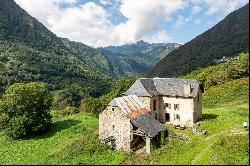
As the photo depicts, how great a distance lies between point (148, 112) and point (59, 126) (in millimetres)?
29702

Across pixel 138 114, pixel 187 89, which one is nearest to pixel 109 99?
pixel 187 89

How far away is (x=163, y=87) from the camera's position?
74500 mm

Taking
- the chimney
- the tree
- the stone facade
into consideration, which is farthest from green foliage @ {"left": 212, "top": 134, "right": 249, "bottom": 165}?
the tree

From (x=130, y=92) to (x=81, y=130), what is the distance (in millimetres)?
17310

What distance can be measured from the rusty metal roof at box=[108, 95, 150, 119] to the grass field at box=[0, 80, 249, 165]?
6623 mm

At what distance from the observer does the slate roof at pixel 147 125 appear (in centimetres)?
Result: 5992

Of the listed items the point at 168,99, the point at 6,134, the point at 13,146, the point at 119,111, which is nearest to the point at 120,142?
the point at 119,111

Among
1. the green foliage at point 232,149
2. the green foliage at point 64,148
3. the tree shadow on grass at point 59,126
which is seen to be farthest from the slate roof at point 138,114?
the tree shadow on grass at point 59,126

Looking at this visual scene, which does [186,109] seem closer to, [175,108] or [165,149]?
[175,108]

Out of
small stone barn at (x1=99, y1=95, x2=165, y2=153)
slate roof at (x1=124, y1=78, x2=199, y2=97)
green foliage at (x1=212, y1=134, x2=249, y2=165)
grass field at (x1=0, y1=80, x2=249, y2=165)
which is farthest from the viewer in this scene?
slate roof at (x1=124, y1=78, x2=199, y2=97)

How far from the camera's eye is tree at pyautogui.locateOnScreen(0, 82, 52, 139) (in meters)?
82.2

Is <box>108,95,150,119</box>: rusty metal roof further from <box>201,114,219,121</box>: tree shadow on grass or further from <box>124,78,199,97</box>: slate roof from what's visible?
<box>201,114,219,121</box>: tree shadow on grass

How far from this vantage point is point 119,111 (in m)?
62.5

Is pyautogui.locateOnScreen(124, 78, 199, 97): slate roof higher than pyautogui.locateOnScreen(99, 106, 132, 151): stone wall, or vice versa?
pyautogui.locateOnScreen(124, 78, 199, 97): slate roof
